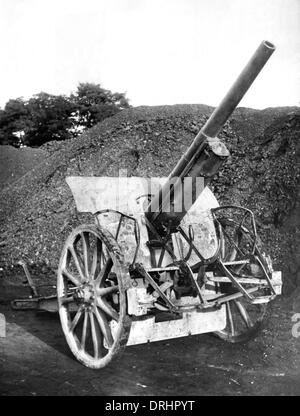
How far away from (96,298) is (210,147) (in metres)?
1.62

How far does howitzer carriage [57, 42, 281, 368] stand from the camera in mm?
3754

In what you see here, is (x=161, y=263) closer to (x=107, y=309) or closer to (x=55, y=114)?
(x=107, y=309)

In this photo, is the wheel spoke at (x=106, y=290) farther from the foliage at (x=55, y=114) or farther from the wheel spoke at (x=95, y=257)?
the foliage at (x=55, y=114)

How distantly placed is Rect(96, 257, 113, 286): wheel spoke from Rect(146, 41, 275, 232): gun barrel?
35.2 inches

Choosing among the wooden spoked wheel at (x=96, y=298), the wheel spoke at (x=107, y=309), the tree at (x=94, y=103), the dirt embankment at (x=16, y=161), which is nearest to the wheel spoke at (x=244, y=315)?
the wooden spoked wheel at (x=96, y=298)

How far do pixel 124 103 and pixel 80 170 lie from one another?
16602 mm

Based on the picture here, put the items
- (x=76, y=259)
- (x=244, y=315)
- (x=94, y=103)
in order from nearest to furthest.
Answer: (x=76, y=259)
(x=244, y=315)
(x=94, y=103)

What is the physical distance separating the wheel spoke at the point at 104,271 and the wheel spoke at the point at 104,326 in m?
0.24

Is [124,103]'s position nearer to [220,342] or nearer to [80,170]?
[80,170]

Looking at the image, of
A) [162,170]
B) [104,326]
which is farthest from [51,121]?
A: [104,326]

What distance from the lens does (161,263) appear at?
474 cm

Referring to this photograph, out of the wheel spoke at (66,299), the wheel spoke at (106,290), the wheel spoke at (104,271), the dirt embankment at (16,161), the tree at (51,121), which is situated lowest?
the wheel spoke at (66,299)

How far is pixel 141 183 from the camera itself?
4.98 meters

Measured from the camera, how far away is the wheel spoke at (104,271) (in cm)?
381
